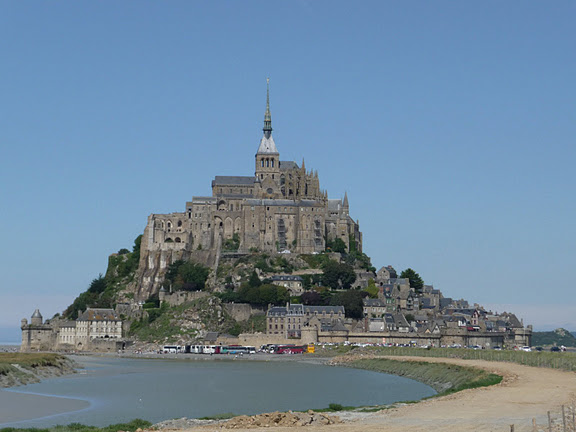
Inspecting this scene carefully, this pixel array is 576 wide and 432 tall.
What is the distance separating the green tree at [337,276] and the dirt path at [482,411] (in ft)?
224

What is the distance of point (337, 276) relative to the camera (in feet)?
380

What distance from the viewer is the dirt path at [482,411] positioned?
3033 cm

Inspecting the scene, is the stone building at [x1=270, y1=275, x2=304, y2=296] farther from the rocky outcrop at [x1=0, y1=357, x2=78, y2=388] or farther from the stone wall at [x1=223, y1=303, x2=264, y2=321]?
the rocky outcrop at [x1=0, y1=357, x2=78, y2=388]

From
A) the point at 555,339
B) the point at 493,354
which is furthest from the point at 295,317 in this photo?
the point at 555,339

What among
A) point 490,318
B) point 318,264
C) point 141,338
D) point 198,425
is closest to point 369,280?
point 318,264

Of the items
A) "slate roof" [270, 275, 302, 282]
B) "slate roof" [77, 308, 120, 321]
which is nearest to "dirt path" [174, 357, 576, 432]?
"slate roof" [270, 275, 302, 282]

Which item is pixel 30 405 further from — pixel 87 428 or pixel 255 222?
pixel 255 222

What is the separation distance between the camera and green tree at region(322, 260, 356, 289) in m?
115

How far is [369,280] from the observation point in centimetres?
11781

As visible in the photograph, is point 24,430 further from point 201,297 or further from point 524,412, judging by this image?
point 201,297

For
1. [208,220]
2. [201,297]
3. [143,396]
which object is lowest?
[143,396]

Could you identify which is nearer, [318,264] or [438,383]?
[438,383]

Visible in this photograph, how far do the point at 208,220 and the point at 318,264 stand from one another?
18728mm

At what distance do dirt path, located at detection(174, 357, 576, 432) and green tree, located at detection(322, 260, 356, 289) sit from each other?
68191mm
